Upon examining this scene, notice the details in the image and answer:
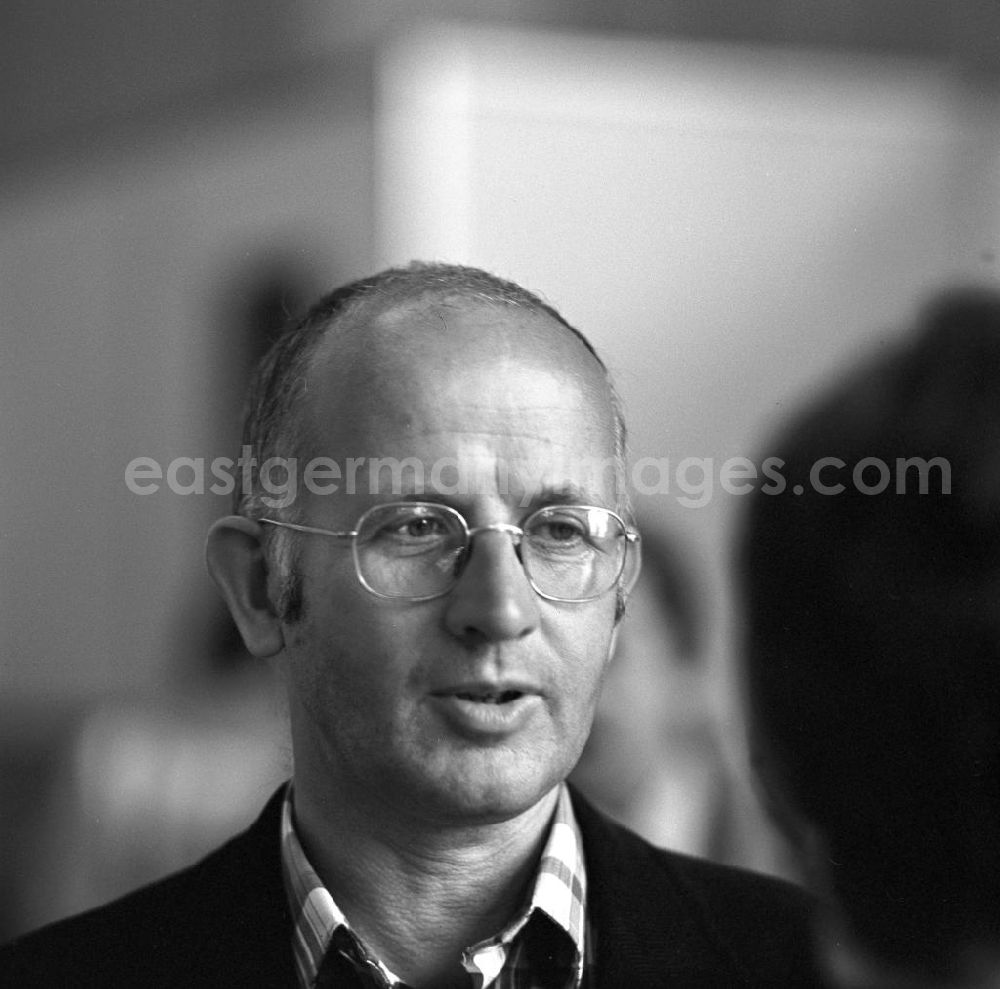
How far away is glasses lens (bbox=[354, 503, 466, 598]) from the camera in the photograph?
1109mm

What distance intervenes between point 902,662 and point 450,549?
2.61 feet

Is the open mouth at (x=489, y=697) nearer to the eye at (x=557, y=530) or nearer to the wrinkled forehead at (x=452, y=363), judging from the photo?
the eye at (x=557, y=530)

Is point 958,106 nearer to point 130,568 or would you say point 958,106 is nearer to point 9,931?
point 130,568

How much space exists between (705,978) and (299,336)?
0.72 metres

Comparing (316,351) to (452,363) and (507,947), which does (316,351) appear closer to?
(452,363)

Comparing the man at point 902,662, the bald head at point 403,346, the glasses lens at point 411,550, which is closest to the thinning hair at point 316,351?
the bald head at point 403,346

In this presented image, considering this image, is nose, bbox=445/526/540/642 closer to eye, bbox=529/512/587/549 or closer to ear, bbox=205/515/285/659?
eye, bbox=529/512/587/549

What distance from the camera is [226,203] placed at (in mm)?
1995

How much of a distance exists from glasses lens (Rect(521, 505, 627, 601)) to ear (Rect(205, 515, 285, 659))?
288 mm

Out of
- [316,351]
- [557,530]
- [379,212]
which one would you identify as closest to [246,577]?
[316,351]

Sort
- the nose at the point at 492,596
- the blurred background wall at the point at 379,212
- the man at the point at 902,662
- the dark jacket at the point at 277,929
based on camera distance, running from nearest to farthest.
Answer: the nose at the point at 492,596
the dark jacket at the point at 277,929
the man at the point at 902,662
the blurred background wall at the point at 379,212

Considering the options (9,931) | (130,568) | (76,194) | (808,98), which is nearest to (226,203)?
(76,194)

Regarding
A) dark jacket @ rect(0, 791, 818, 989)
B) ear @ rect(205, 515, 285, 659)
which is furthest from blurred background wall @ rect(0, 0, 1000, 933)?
ear @ rect(205, 515, 285, 659)

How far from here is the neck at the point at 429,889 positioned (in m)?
1.17
